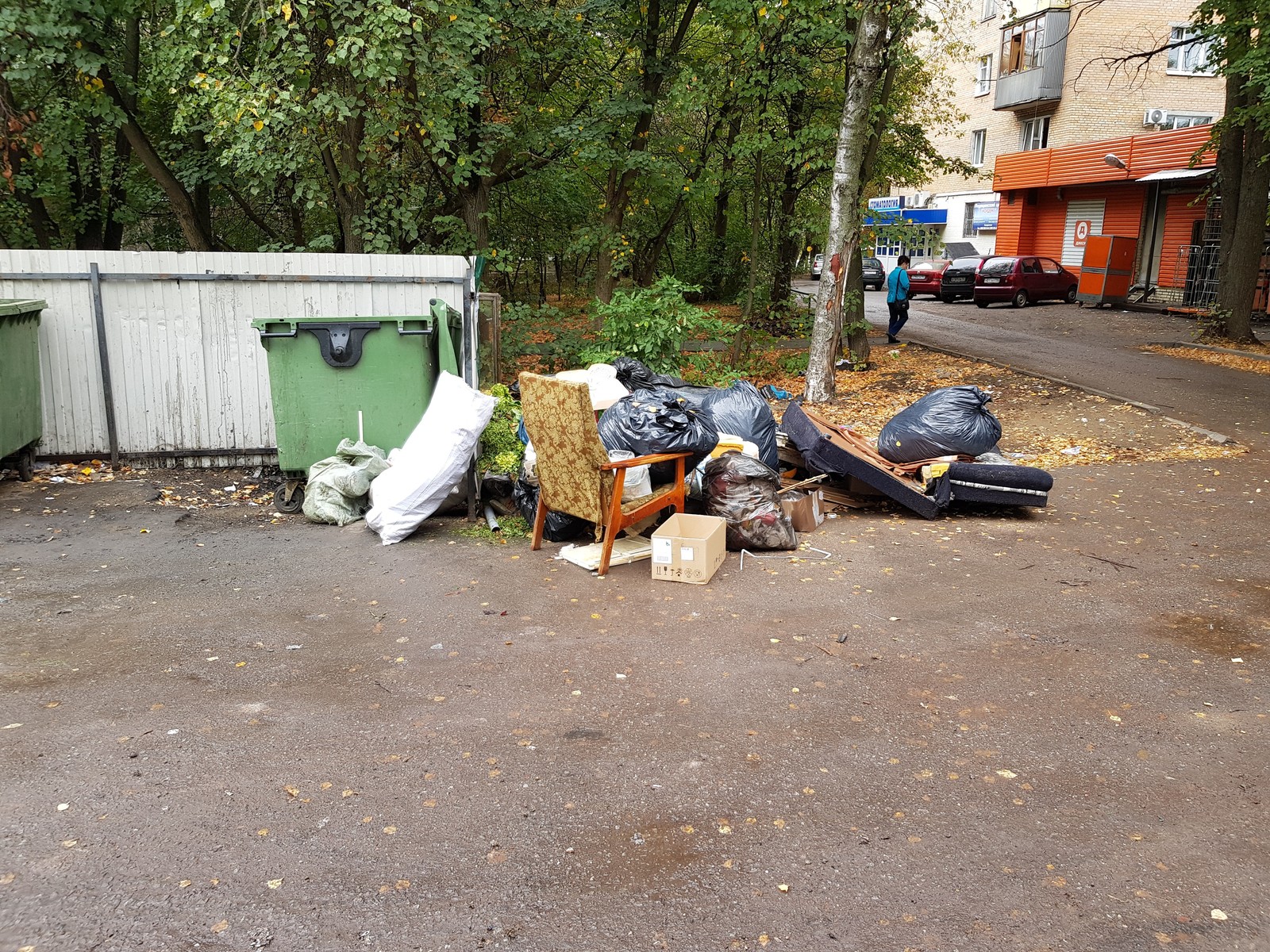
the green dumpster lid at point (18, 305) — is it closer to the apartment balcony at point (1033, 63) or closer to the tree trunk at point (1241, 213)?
the tree trunk at point (1241, 213)

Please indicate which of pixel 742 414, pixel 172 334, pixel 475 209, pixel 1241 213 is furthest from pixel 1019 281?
pixel 172 334

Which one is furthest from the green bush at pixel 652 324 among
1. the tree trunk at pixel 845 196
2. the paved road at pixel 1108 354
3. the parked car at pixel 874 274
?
the parked car at pixel 874 274

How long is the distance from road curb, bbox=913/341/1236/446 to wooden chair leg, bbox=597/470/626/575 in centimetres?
688

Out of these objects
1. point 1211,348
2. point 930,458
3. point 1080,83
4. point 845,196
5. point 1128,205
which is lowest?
point 930,458

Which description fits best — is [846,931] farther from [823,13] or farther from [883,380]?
[823,13]

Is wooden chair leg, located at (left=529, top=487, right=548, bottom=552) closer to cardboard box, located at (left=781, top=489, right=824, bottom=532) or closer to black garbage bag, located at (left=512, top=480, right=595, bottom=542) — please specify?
black garbage bag, located at (left=512, top=480, right=595, bottom=542)

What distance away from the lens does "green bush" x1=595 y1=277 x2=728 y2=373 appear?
414 inches

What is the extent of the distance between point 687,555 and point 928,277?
87.8 ft

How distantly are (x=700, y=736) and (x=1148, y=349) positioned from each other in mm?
16021

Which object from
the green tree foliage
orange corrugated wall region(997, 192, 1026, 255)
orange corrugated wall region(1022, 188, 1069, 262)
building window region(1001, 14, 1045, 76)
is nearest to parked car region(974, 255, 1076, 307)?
→ orange corrugated wall region(1022, 188, 1069, 262)

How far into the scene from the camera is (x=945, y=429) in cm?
753

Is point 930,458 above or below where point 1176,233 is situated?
below

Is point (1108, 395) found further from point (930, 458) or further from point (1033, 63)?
point (1033, 63)

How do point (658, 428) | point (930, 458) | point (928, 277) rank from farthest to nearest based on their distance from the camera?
1. point (928, 277)
2. point (930, 458)
3. point (658, 428)
